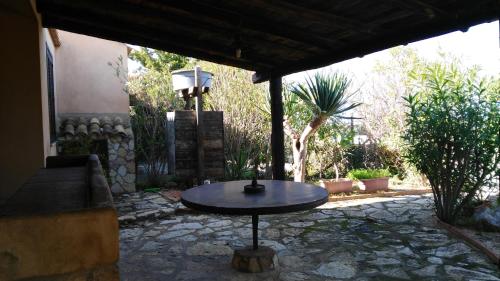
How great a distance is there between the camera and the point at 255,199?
128 inches

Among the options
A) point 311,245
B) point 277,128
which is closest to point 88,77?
point 277,128

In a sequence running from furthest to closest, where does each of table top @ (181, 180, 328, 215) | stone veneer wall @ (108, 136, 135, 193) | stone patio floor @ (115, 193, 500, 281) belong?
stone veneer wall @ (108, 136, 135, 193) < stone patio floor @ (115, 193, 500, 281) < table top @ (181, 180, 328, 215)

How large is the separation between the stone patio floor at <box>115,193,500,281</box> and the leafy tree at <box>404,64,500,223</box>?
1.99 ft

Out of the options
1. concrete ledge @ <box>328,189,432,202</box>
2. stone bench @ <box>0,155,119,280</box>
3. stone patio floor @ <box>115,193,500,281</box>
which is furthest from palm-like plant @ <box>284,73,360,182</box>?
stone bench @ <box>0,155,119,280</box>

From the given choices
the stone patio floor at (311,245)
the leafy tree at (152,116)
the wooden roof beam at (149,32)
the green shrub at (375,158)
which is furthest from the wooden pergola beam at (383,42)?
the green shrub at (375,158)

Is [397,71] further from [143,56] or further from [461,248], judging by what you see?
[143,56]

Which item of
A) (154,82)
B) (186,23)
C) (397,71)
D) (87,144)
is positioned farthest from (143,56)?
(186,23)

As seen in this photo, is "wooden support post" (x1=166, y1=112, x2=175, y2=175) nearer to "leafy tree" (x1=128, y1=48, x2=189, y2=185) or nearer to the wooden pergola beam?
"leafy tree" (x1=128, y1=48, x2=189, y2=185)

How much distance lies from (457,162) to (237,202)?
349cm

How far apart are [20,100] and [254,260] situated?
2.92 metres

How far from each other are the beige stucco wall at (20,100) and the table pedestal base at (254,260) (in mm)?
2328

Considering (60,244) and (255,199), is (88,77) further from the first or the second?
(60,244)

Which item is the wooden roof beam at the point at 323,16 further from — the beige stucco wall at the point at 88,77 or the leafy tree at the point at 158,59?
the leafy tree at the point at 158,59

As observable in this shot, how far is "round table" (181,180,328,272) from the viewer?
9.64ft
